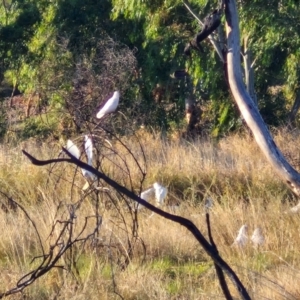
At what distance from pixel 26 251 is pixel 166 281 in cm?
110

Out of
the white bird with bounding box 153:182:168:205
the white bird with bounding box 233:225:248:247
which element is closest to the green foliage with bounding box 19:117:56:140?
the white bird with bounding box 153:182:168:205

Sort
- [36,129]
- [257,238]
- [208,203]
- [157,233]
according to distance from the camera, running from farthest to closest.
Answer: [36,129], [208,203], [157,233], [257,238]

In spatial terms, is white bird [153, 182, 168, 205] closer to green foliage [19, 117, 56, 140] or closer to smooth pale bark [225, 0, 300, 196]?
smooth pale bark [225, 0, 300, 196]

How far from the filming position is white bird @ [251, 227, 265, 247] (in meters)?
5.33

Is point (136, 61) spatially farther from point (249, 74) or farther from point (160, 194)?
point (160, 194)

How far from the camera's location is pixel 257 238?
17.6 feet

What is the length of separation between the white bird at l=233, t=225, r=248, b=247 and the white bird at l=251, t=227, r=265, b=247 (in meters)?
0.06

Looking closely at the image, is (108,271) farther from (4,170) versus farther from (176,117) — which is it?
(176,117)

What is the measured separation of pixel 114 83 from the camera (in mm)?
11922

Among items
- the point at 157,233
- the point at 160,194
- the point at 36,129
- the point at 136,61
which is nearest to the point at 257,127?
the point at 157,233

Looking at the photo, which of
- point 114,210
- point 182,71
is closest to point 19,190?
point 114,210

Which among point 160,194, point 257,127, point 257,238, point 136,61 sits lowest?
point 257,238

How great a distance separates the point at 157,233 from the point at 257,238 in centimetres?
72

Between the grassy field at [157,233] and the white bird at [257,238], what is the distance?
0.14 ft
